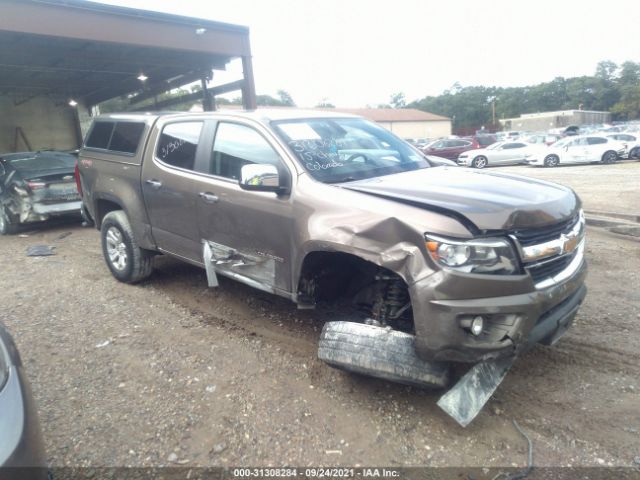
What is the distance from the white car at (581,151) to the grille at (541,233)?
859 inches

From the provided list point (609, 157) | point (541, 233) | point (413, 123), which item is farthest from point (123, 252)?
point (413, 123)

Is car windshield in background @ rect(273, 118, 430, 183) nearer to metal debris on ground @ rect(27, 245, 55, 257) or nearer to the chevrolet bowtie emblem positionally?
the chevrolet bowtie emblem

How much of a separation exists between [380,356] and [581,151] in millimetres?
23007

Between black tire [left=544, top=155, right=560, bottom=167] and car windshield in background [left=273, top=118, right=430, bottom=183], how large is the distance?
20767 mm

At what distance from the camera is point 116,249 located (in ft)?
17.5

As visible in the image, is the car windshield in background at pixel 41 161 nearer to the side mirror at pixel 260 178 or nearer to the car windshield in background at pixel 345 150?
the car windshield in background at pixel 345 150

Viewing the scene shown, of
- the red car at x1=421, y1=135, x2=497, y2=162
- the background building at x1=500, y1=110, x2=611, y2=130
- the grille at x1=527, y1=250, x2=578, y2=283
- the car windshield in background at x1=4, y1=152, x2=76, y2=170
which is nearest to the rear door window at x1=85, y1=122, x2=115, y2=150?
the car windshield in background at x1=4, y1=152, x2=76, y2=170

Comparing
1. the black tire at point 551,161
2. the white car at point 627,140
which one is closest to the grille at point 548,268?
the black tire at point 551,161

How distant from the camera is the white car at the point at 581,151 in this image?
849 inches

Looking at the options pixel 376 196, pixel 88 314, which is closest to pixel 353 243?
pixel 376 196

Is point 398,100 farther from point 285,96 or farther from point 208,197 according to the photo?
point 208,197

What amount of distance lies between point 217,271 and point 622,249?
517cm

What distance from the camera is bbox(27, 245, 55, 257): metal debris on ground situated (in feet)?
22.7

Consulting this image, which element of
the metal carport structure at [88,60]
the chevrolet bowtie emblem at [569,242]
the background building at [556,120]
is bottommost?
the background building at [556,120]
